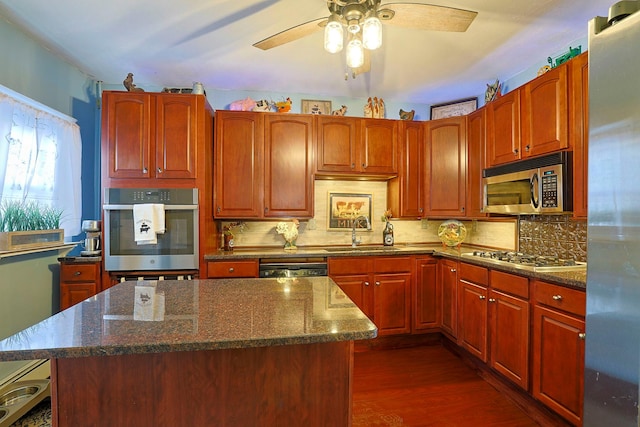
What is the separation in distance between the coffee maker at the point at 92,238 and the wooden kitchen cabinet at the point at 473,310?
3168mm

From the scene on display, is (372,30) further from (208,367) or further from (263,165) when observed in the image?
(263,165)

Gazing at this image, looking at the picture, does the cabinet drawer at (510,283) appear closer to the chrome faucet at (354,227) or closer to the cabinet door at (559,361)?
the cabinet door at (559,361)

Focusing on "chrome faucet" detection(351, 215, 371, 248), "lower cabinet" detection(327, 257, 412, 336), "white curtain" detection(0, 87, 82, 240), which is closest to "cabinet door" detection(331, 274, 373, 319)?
"lower cabinet" detection(327, 257, 412, 336)

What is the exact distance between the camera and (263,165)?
296 centimetres

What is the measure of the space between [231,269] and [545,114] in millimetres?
2710

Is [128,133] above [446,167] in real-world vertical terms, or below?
above

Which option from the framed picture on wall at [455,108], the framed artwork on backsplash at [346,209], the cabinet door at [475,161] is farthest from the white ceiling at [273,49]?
the framed artwork on backsplash at [346,209]

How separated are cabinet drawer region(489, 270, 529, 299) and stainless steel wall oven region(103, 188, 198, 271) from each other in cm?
241

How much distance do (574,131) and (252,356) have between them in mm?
2342

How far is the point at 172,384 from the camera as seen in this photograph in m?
1.01

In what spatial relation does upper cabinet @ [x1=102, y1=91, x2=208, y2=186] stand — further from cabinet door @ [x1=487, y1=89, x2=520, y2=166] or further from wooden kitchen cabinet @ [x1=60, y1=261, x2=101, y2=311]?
cabinet door @ [x1=487, y1=89, x2=520, y2=166]

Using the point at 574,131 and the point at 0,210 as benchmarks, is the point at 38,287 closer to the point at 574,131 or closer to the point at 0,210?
the point at 0,210

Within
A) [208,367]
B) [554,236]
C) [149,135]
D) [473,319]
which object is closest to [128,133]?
[149,135]

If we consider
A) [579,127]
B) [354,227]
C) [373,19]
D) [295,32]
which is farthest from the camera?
[354,227]
